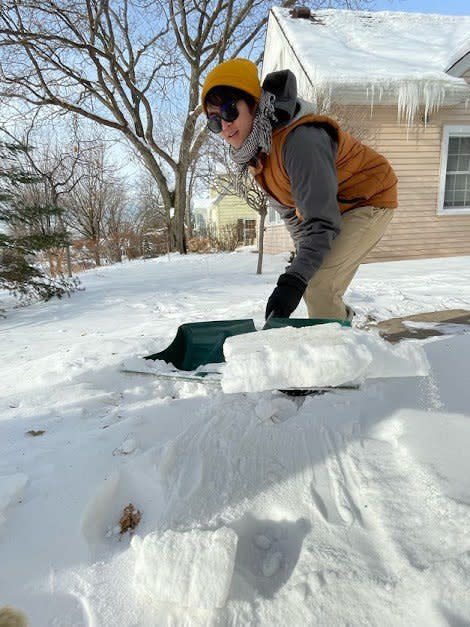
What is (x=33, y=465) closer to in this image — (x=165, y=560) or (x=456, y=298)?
(x=165, y=560)

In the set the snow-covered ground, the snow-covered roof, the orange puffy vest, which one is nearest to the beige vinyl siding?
the snow-covered roof

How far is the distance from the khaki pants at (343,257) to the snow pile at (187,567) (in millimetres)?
1323

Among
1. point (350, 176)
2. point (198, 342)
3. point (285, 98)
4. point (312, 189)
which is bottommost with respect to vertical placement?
point (198, 342)

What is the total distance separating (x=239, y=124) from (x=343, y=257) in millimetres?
816

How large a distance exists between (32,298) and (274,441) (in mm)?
5249

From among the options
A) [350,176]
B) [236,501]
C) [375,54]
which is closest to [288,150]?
[350,176]

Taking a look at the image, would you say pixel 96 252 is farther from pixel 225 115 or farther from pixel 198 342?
pixel 225 115

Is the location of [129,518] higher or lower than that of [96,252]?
lower

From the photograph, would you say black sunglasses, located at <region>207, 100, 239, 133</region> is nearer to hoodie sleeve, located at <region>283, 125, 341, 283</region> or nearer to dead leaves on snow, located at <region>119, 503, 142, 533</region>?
hoodie sleeve, located at <region>283, 125, 341, 283</region>

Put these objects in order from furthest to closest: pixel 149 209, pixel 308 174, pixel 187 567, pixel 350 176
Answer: pixel 149 209 → pixel 350 176 → pixel 308 174 → pixel 187 567

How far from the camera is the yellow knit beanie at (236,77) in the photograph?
1577 mm

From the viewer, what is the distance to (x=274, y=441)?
150 cm

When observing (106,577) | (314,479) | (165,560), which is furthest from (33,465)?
(314,479)

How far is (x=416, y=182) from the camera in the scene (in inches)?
311
